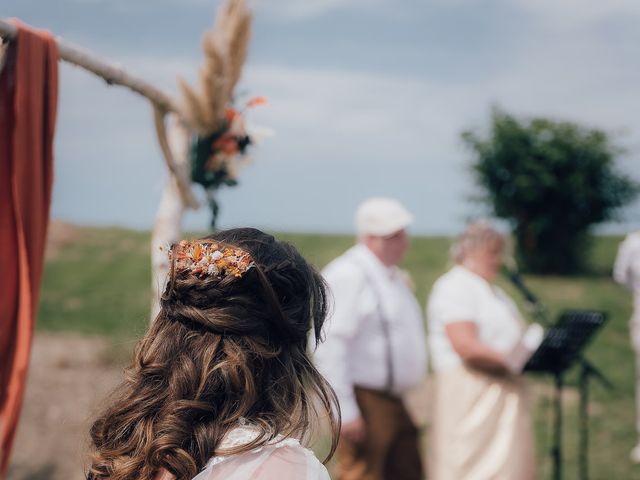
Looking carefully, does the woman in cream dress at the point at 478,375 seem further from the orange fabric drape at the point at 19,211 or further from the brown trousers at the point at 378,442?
the orange fabric drape at the point at 19,211

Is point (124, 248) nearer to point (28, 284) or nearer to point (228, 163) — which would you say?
point (228, 163)

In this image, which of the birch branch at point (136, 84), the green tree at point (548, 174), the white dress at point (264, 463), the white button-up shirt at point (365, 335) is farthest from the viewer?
the green tree at point (548, 174)

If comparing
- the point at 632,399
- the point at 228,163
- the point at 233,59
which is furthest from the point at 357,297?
the point at 632,399

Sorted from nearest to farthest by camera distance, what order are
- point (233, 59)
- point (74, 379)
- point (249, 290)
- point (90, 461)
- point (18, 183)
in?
point (249, 290), point (90, 461), point (18, 183), point (233, 59), point (74, 379)

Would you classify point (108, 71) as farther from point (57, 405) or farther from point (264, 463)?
point (57, 405)

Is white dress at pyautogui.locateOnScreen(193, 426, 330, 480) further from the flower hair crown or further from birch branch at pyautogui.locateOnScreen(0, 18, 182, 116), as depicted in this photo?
birch branch at pyautogui.locateOnScreen(0, 18, 182, 116)

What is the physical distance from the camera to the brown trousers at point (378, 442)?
4.66 metres

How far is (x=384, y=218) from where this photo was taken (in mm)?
4781

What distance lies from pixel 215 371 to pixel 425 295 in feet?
45.6

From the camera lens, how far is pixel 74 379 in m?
10.1

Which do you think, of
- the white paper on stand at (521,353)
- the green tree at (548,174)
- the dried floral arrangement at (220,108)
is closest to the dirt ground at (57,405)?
the dried floral arrangement at (220,108)

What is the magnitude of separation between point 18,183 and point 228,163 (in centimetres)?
169

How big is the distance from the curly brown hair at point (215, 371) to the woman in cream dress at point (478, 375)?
280 centimetres

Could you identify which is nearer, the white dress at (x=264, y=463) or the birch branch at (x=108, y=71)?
the white dress at (x=264, y=463)
